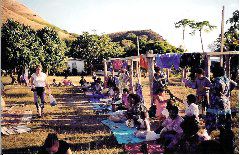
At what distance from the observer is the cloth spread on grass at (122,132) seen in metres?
7.16

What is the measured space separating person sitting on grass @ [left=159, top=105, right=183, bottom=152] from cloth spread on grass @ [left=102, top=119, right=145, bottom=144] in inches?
29.0

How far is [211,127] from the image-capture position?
23.2 ft

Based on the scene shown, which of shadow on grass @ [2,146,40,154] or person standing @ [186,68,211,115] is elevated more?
person standing @ [186,68,211,115]

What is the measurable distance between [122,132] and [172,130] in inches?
70.2

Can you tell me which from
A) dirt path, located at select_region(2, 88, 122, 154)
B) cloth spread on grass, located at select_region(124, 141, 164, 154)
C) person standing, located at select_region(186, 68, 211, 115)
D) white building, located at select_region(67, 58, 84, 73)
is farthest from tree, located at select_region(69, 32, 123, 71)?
cloth spread on grass, located at select_region(124, 141, 164, 154)

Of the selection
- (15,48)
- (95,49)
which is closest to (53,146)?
(15,48)

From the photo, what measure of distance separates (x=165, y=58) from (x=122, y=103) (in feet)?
7.98

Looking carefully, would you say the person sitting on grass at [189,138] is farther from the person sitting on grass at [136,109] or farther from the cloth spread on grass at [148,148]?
the person sitting on grass at [136,109]

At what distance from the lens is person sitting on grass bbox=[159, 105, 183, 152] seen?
642 centimetres

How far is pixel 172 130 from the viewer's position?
6.54 metres

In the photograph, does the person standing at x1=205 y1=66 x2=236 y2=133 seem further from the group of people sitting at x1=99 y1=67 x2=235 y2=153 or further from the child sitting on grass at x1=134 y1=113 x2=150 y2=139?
the child sitting on grass at x1=134 y1=113 x2=150 y2=139

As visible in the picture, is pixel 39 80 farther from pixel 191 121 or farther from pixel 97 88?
pixel 97 88

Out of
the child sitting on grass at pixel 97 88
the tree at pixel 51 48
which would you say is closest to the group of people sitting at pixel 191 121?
the child sitting on grass at pixel 97 88

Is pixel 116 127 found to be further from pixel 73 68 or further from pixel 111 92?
pixel 73 68
